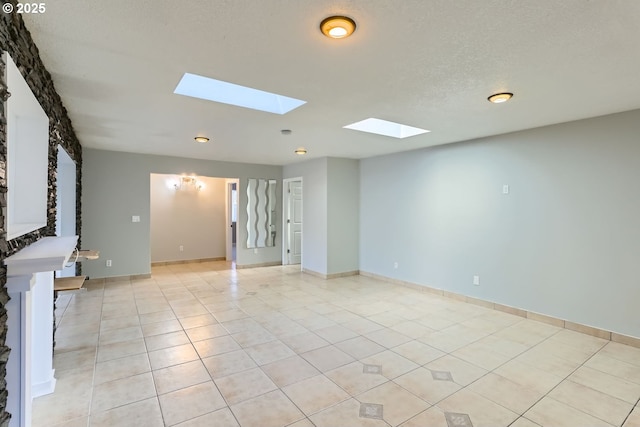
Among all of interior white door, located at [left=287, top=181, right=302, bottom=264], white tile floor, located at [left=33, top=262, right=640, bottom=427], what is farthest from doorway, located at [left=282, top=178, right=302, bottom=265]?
white tile floor, located at [left=33, top=262, right=640, bottom=427]

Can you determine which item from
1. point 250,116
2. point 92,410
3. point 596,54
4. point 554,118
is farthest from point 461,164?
point 92,410

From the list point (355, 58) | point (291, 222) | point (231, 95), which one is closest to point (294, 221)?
point (291, 222)

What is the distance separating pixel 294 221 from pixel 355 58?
5685mm

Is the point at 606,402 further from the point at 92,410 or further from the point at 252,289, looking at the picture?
the point at 252,289

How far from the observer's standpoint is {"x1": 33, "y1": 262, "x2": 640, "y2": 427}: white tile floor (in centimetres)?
206

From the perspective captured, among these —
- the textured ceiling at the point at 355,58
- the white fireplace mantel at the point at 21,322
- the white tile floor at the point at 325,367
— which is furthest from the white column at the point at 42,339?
the textured ceiling at the point at 355,58

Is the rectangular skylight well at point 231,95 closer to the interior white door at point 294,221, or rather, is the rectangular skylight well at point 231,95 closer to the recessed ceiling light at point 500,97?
the recessed ceiling light at point 500,97

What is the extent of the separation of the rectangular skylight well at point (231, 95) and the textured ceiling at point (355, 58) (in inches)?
4.5

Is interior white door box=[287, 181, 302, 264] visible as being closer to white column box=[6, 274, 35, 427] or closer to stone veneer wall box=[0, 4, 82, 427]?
stone veneer wall box=[0, 4, 82, 427]

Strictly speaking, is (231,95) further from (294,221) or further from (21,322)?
(294,221)

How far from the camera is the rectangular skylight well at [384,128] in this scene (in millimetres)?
4016

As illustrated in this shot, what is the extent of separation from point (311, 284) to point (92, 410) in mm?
3736

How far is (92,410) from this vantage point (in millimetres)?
2078

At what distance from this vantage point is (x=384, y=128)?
4262 millimetres
